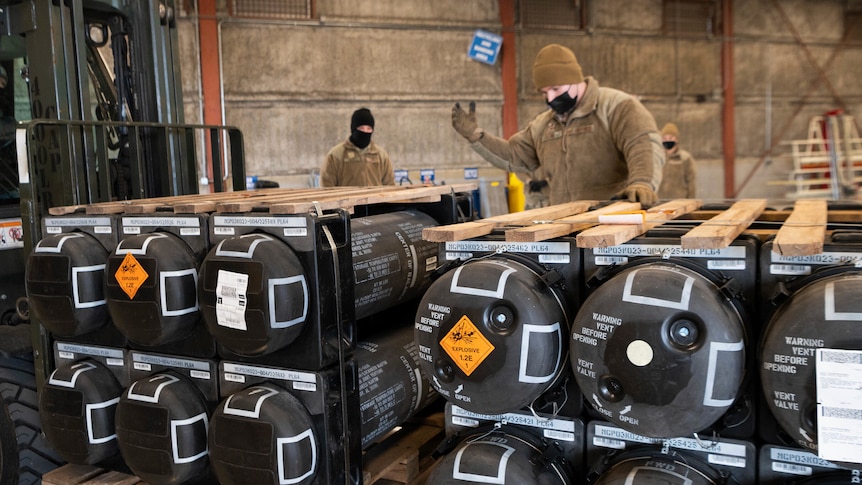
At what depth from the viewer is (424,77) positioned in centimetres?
1226

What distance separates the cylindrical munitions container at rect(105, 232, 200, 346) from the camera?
7.65 ft

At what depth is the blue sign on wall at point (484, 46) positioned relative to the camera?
12.3 m

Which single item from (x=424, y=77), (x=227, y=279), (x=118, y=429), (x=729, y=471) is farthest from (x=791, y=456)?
(x=424, y=77)

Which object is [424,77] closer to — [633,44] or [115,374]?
[633,44]

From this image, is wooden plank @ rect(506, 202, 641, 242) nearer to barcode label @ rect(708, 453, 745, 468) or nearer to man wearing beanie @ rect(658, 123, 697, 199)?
barcode label @ rect(708, 453, 745, 468)

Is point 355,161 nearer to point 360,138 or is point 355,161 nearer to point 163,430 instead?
point 360,138

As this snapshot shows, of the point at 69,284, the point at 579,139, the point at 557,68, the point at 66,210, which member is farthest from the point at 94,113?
the point at 579,139

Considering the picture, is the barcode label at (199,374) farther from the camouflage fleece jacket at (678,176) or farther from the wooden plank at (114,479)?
the camouflage fleece jacket at (678,176)

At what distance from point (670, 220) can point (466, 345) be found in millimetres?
997

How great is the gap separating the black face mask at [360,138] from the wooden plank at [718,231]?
5126mm

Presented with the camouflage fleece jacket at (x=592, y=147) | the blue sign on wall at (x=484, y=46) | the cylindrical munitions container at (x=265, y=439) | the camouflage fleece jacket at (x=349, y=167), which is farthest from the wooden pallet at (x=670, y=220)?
the blue sign on wall at (x=484, y=46)

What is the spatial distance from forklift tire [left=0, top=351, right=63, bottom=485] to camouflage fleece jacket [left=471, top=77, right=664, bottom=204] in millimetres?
3119

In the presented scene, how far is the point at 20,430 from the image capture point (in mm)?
3250

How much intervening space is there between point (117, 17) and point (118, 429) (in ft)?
8.02
